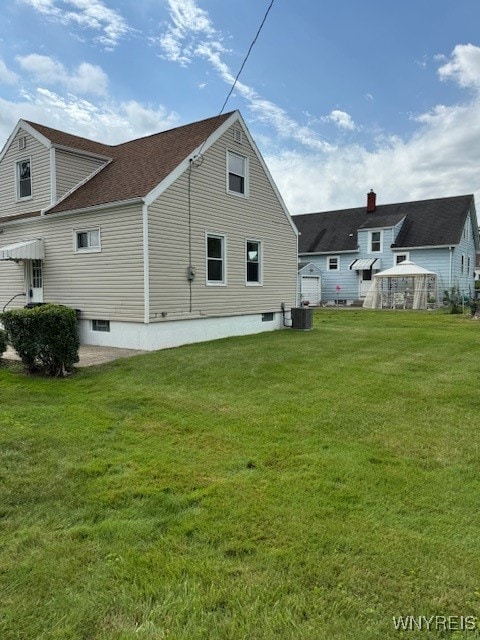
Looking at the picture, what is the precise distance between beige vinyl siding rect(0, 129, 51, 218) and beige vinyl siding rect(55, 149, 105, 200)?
322 millimetres

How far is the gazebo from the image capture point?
24859 millimetres

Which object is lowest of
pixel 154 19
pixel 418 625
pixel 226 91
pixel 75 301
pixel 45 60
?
pixel 418 625

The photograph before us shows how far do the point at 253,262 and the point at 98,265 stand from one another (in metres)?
5.04

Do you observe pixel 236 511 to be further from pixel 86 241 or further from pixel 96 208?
pixel 86 241

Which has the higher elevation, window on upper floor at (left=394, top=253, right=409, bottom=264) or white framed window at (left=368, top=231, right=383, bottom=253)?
white framed window at (left=368, top=231, right=383, bottom=253)

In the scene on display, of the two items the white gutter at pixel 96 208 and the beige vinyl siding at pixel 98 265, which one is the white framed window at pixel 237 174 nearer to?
the white gutter at pixel 96 208

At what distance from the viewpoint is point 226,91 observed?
34.5ft

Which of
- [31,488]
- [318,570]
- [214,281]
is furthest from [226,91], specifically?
[318,570]

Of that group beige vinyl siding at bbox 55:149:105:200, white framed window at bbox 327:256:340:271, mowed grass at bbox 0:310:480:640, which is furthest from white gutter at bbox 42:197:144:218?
white framed window at bbox 327:256:340:271

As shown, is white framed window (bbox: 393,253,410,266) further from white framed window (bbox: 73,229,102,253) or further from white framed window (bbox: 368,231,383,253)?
white framed window (bbox: 73,229,102,253)

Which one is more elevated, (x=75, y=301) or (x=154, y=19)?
(x=154, y=19)

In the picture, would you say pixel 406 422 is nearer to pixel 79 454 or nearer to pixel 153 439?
pixel 153 439

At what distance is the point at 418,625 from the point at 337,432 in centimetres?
269

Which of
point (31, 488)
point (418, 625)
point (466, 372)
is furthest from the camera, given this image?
point (466, 372)
